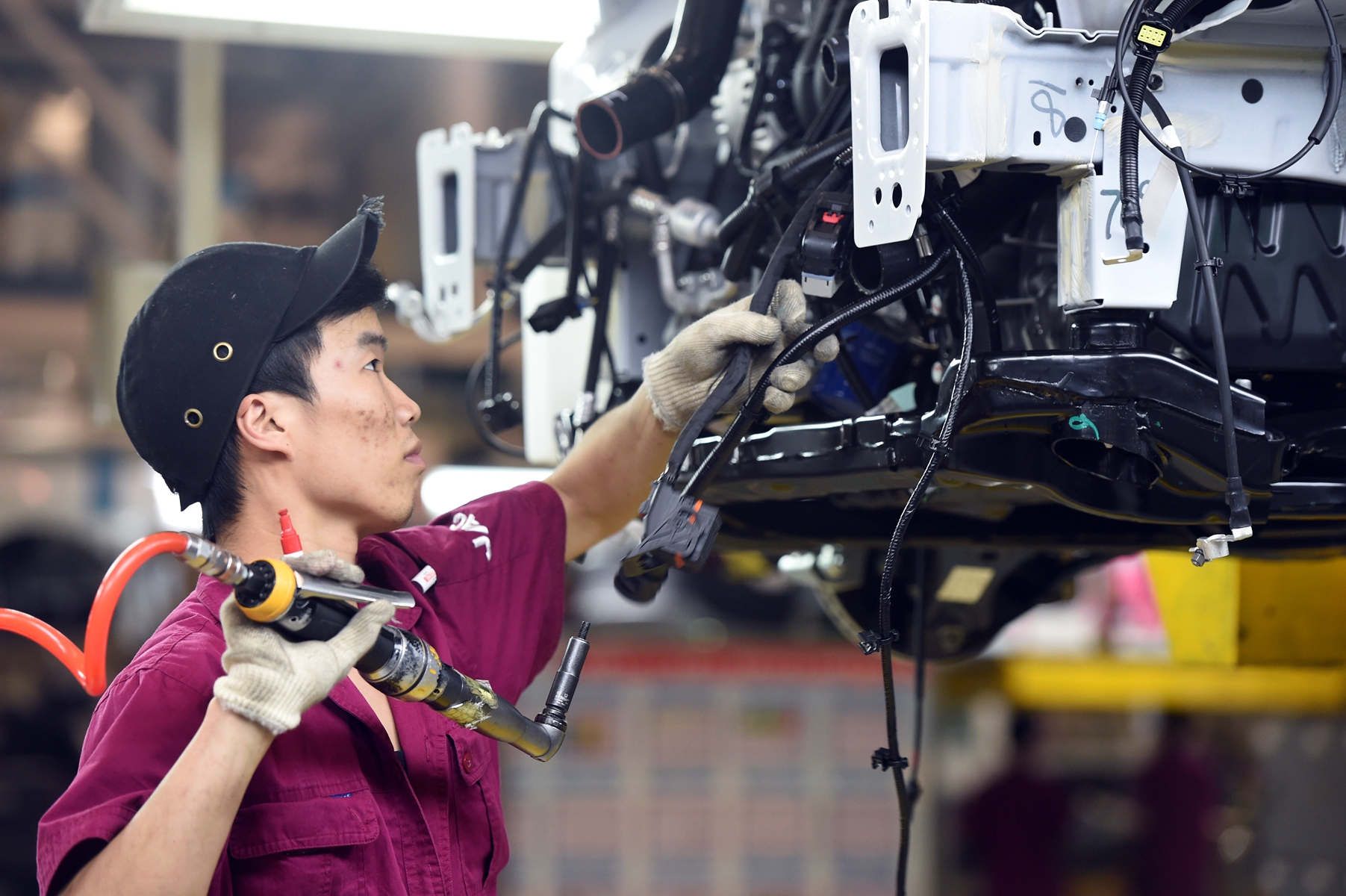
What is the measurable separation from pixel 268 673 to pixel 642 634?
13.3ft

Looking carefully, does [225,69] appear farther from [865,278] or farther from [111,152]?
[865,278]

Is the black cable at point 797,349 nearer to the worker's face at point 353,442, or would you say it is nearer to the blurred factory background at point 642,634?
the worker's face at point 353,442

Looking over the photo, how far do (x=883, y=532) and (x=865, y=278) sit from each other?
56 cm

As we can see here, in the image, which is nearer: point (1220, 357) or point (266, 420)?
point (1220, 357)

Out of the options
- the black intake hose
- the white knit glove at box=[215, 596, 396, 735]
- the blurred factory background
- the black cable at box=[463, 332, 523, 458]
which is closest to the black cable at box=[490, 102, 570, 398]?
the black cable at box=[463, 332, 523, 458]

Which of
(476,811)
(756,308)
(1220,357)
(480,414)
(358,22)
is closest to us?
(1220,357)

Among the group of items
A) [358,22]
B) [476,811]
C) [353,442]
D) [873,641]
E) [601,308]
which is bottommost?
[476,811]

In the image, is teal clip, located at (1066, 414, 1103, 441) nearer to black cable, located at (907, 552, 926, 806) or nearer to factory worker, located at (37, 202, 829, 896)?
factory worker, located at (37, 202, 829, 896)

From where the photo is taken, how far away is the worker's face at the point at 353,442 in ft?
5.30

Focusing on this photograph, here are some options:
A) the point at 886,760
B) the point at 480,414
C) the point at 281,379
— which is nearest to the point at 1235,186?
the point at 886,760

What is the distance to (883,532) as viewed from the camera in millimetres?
1977

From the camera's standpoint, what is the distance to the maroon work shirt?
1345mm

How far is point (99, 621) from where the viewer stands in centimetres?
121

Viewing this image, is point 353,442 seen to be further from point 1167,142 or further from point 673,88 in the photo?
point 1167,142
